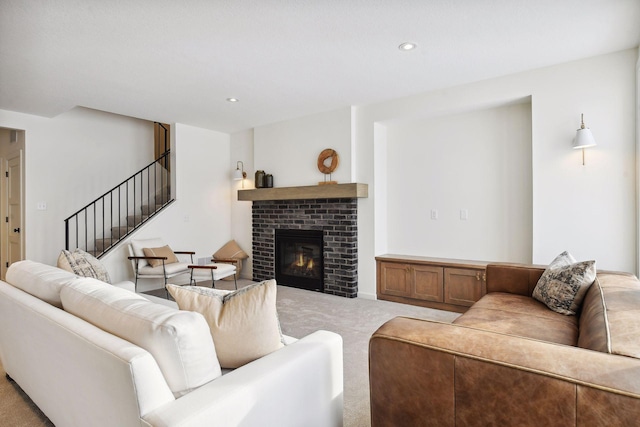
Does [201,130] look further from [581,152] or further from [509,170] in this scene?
[581,152]

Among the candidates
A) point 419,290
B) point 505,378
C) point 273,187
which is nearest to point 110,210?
point 273,187

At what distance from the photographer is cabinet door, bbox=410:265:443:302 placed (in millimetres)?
4145

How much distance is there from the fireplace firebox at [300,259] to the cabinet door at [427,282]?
53.9 inches

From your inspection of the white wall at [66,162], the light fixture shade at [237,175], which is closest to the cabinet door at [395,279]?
the light fixture shade at [237,175]

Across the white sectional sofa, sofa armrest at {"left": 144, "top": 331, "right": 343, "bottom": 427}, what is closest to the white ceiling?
the white sectional sofa

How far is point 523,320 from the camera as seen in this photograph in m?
2.29

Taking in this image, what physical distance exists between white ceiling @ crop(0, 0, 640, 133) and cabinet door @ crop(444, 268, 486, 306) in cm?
210

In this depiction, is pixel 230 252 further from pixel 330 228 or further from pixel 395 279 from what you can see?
pixel 395 279

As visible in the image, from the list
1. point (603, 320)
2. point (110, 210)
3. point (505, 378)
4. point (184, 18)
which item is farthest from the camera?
point (110, 210)

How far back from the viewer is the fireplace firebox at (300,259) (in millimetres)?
5156

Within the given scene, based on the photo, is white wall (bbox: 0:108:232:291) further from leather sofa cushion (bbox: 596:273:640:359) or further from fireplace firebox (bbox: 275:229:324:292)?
leather sofa cushion (bbox: 596:273:640:359)

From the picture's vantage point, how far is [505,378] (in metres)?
1.03

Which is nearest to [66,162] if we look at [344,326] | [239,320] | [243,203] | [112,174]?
[112,174]

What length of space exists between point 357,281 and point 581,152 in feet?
9.44
